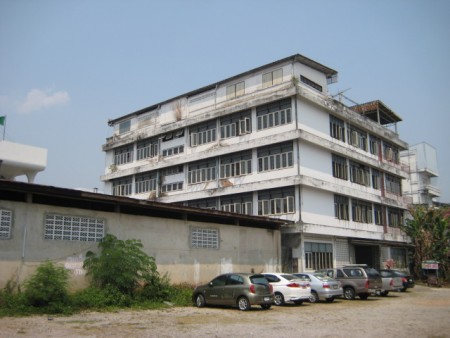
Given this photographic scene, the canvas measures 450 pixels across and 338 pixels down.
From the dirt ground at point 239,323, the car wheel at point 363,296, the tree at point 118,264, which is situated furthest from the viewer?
the car wheel at point 363,296

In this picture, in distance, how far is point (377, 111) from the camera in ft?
141

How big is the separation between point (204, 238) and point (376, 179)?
74.2 feet

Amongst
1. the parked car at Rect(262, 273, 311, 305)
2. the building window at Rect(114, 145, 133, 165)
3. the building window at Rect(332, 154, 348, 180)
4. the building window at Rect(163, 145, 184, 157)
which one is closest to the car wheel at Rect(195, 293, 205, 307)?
the parked car at Rect(262, 273, 311, 305)

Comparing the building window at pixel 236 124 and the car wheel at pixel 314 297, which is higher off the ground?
the building window at pixel 236 124

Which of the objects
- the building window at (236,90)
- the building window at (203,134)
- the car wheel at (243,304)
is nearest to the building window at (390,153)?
the building window at (236,90)

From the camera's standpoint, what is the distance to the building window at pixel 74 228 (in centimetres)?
1798

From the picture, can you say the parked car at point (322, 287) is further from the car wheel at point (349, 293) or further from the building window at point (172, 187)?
the building window at point (172, 187)

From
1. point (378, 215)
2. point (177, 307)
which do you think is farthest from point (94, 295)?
point (378, 215)

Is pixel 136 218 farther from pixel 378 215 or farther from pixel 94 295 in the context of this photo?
pixel 378 215

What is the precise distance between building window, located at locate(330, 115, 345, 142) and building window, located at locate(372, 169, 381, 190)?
623cm

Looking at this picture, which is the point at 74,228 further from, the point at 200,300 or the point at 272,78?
the point at 272,78

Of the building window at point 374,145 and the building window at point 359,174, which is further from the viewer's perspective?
the building window at point 374,145

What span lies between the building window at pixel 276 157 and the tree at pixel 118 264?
1571 cm

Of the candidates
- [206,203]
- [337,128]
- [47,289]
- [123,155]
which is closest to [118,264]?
[47,289]
